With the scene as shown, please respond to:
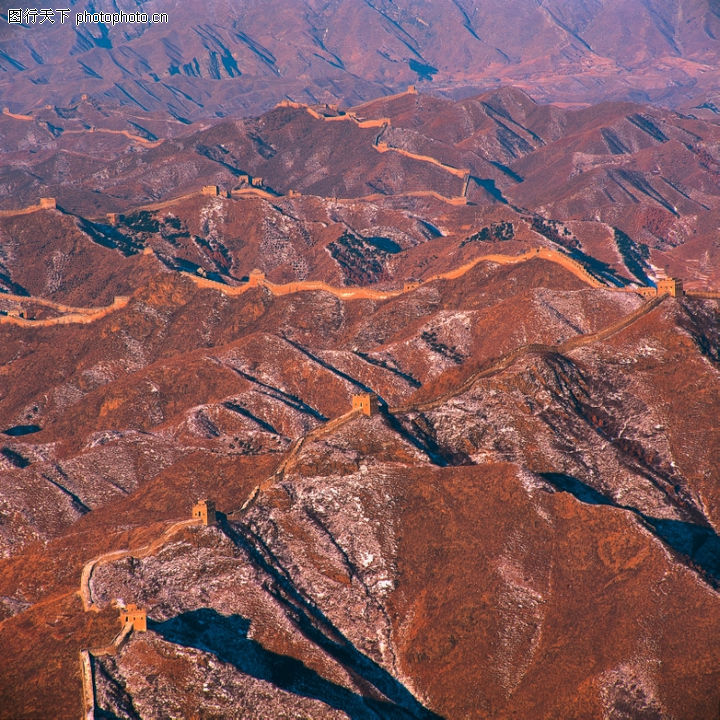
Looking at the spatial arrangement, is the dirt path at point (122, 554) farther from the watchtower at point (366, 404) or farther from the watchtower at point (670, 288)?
the watchtower at point (670, 288)

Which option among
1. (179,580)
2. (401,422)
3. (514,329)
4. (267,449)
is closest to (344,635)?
(179,580)

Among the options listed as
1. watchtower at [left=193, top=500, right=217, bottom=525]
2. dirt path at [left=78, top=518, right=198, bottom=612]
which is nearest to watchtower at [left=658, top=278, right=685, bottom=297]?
watchtower at [left=193, top=500, right=217, bottom=525]

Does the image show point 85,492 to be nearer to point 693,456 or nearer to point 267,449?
point 267,449

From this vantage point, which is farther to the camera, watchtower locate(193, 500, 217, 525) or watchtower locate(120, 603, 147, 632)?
watchtower locate(193, 500, 217, 525)

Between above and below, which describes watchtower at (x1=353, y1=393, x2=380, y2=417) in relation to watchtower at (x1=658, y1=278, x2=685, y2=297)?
above

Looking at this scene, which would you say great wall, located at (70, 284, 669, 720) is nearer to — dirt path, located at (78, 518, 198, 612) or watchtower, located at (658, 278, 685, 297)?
dirt path, located at (78, 518, 198, 612)

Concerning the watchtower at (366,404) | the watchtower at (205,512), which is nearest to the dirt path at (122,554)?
the watchtower at (205,512)
